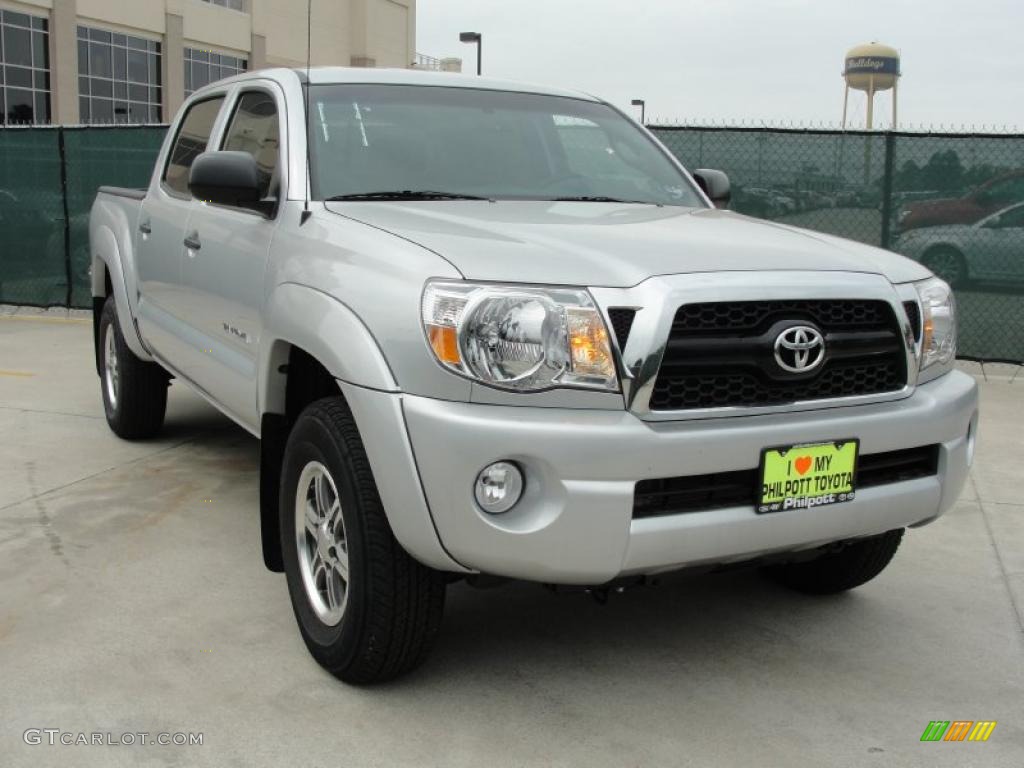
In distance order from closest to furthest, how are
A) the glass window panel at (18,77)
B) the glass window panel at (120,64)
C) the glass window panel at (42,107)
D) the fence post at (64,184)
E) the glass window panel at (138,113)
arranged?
the fence post at (64,184) → the glass window panel at (18,77) → the glass window panel at (42,107) → the glass window panel at (120,64) → the glass window panel at (138,113)

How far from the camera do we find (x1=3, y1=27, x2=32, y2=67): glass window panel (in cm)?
2823

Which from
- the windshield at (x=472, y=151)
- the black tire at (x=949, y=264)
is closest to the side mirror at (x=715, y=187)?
the windshield at (x=472, y=151)

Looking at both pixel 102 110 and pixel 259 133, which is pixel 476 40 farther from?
pixel 259 133

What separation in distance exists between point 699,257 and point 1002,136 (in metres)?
6.70

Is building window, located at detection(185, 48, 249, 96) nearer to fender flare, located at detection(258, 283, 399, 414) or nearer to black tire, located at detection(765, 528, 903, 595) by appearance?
fender flare, located at detection(258, 283, 399, 414)

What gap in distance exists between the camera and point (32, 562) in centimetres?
417

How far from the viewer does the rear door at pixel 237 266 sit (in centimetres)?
386

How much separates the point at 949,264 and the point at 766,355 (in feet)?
21.5

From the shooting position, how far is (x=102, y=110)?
32.2 metres

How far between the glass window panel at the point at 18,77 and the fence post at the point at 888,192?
2578cm

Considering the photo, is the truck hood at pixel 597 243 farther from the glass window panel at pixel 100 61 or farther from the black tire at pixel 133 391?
the glass window panel at pixel 100 61

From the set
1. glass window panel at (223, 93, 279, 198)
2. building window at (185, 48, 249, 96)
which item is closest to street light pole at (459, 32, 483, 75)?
building window at (185, 48, 249, 96)

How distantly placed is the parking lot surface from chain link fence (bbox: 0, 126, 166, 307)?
690cm

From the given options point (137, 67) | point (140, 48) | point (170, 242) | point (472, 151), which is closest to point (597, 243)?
point (472, 151)
